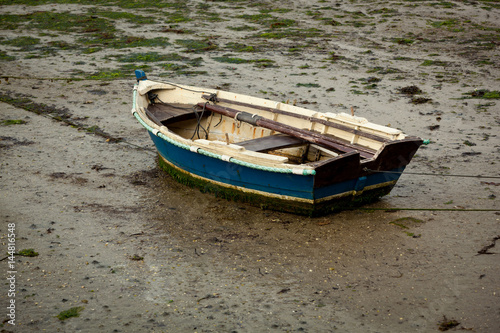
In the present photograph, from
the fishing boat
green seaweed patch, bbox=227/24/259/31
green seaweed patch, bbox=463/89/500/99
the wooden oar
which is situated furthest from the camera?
green seaweed patch, bbox=227/24/259/31

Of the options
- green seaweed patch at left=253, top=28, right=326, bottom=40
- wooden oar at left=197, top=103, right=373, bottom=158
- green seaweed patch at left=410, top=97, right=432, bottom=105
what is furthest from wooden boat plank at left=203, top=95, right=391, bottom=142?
green seaweed patch at left=253, top=28, right=326, bottom=40

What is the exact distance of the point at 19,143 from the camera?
929 cm

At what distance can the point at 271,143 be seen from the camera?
7402 millimetres

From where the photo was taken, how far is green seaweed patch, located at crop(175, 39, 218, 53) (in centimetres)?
1538

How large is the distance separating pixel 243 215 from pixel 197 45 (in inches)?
392

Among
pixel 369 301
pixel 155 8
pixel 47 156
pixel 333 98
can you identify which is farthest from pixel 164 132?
pixel 155 8

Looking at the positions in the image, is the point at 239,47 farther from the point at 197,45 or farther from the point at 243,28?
the point at 243,28

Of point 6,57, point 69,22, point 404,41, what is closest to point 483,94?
point 404,41

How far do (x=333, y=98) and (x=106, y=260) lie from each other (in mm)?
7123

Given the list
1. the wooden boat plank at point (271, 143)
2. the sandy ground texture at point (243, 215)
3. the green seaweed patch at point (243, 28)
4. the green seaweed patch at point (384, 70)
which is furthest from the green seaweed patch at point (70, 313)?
the green seaweed patch at point (243, 28)

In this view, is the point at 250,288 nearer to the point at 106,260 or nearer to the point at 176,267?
the point at 176,267

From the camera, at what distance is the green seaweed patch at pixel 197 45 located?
1538 centimetres

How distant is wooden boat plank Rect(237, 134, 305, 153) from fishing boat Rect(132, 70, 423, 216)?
1 centimetres

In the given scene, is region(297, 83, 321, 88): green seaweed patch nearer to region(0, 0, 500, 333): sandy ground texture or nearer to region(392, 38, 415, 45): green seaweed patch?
region(0, 0, 500, 333): sandy ground texture
